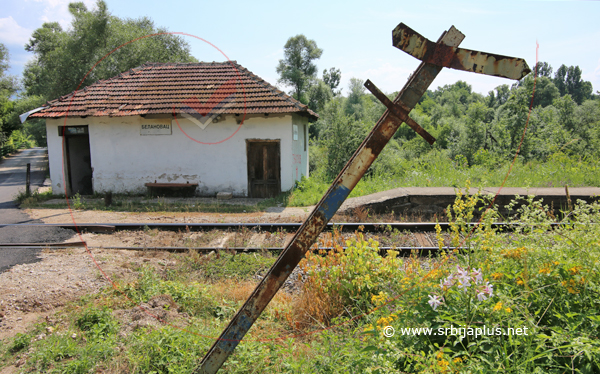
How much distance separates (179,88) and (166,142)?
8.72 feet

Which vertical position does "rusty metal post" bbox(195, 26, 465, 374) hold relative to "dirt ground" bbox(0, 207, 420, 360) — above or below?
above

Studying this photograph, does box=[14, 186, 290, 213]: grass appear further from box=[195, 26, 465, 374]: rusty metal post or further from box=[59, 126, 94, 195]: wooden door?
box=[195, 26, 465, 374]: rusty metal post

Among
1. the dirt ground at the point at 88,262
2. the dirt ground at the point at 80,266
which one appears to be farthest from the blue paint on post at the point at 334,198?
the dirt ground at the point at 80,266

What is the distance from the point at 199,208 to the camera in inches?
426

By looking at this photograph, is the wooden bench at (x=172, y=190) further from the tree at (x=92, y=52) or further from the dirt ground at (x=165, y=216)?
the tree at (x=92, y=52)

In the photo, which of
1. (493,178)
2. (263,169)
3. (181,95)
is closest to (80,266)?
(263,169)

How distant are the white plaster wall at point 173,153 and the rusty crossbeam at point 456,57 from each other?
37.9 ft

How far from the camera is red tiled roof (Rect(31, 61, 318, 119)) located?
13.4 metres

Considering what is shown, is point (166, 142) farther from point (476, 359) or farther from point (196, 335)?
point (476, 359)

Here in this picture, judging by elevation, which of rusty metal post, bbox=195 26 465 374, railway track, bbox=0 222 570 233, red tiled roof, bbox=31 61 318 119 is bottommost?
railway track, bbox=0 222 570 233

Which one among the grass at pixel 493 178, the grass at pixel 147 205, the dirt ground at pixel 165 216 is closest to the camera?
the dirt ground at pixel 165 216

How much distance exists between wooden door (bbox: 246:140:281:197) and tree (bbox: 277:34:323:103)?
97.5 ft

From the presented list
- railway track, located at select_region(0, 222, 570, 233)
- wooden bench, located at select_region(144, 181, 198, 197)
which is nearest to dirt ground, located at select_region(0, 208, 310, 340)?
railway track, located at select_region(0, 222, 570, 233)

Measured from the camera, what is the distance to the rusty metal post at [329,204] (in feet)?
6.46
